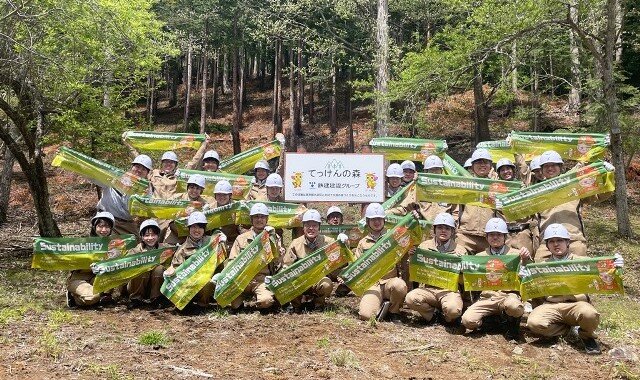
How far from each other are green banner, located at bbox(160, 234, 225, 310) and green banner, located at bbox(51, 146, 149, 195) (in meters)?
2.35

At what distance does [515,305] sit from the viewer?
7520 millimetres

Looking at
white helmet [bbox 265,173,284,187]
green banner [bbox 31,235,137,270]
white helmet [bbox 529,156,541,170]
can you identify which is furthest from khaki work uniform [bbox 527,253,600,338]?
green banner [bbox 31,235,137,270]

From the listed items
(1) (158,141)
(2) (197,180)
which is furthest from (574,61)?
(2) (197,180)

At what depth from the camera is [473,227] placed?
30.4ft

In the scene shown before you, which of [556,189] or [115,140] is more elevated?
[115,140]

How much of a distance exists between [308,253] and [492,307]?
2.84m

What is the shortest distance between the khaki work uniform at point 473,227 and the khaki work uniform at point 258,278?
113 inches

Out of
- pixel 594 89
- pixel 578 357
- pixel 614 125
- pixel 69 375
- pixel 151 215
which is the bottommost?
pixel 578 357

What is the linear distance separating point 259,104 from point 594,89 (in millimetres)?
32311

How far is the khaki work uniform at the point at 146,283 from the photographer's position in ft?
29.7

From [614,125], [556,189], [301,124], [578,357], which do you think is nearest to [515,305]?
[578,357]

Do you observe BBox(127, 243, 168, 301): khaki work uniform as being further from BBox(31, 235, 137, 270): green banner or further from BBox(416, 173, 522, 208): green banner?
BBox(416, 173, 522, 208): green banner

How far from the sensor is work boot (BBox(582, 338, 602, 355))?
22.9 ft

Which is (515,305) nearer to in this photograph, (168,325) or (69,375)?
(168,325)
